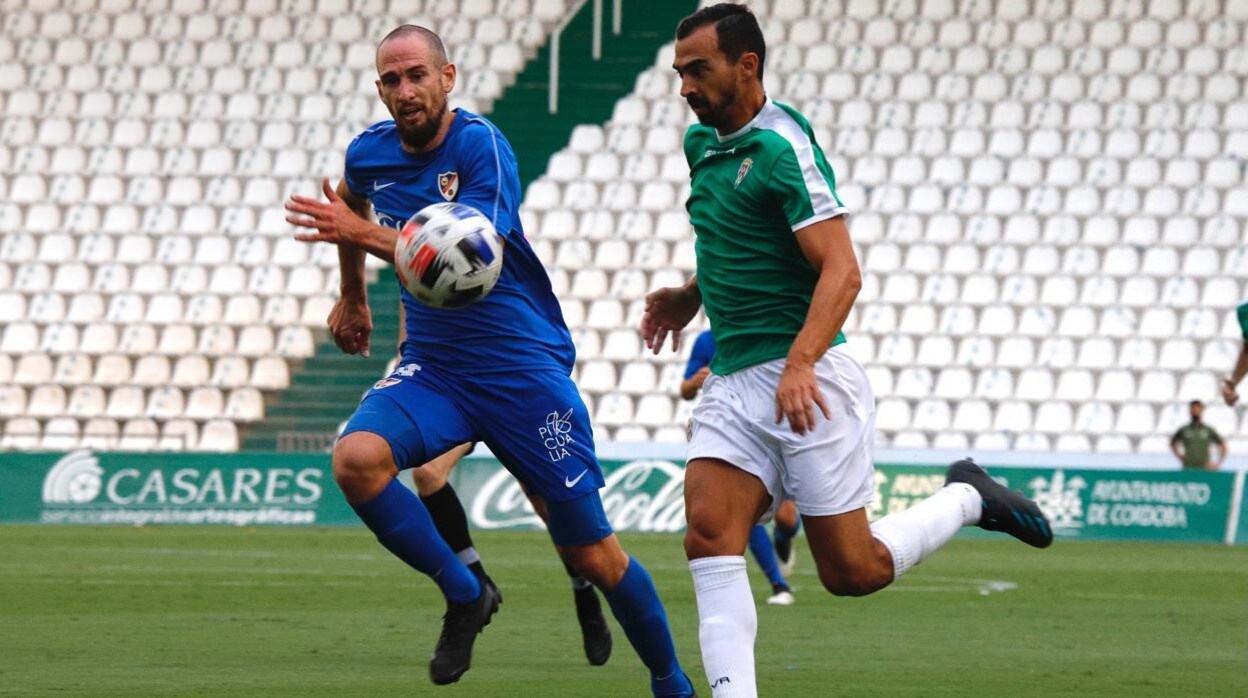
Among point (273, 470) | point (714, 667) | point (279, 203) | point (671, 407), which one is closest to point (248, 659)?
point (714, 667)

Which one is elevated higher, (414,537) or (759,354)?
(759,354)

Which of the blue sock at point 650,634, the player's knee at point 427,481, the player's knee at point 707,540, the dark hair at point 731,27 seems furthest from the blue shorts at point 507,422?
the player's knee at point 427,481

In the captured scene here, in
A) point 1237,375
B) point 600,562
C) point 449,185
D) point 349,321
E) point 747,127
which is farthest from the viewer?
point 1237,375

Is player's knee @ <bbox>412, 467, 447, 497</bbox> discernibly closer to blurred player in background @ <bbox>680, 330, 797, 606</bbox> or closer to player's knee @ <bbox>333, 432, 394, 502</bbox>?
player's knee @ <bbox>333, 432, 394, 502</bbox>

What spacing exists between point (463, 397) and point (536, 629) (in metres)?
3.85

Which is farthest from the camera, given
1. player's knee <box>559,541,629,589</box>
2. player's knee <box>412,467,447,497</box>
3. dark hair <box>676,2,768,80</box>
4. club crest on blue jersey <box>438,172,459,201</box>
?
player's knee <box>412,467,447,497</box>

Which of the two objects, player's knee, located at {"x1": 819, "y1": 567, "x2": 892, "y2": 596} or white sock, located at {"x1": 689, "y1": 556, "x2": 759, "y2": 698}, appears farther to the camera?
player's knee, located at {"x1": 819, "y1": 567, "x2": 892, "y2": 596}

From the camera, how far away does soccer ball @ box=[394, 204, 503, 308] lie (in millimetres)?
6344

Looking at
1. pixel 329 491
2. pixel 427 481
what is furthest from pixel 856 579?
pixel 329 491

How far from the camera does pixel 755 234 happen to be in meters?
5.87

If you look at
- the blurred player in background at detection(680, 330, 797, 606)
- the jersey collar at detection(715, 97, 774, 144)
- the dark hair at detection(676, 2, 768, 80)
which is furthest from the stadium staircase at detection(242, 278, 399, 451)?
the dark hair at detection(676, 2, 768, 80)

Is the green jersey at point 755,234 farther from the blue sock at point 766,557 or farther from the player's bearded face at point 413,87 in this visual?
the blue sock at point 766,557

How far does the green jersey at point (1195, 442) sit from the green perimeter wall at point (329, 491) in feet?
2.06

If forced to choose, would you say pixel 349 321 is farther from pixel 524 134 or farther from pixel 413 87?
pixel 524 134
